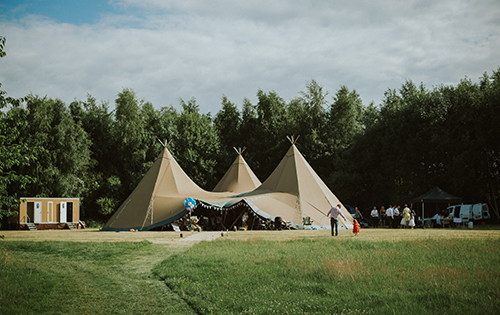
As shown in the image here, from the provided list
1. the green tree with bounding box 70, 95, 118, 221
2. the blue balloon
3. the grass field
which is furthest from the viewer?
the green tree with bounding box 70, 95, 118, 221

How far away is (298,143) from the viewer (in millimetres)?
41625

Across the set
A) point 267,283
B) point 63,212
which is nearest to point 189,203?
point 63,212

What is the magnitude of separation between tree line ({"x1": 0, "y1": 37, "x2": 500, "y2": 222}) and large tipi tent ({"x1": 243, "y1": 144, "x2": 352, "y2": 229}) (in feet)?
27.6

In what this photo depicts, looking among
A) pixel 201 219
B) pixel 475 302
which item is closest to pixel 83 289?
pixel 475 302

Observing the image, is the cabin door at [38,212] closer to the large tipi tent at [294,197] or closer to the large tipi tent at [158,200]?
the large tipi tent at [158,200]

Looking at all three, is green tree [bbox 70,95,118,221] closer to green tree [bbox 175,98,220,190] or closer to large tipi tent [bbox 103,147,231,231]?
green tree [bbox 175,98,220,190]

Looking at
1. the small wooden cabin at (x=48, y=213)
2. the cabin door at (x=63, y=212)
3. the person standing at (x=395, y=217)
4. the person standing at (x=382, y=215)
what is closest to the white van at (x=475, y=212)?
the person standing at (x=395, y=217)

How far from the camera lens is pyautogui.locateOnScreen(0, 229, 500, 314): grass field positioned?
20.6 ft

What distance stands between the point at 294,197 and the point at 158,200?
7574mm

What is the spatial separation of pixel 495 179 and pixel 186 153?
24.4 m

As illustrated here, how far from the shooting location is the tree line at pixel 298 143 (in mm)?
29703

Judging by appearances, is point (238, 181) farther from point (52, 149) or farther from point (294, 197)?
point (52, 149)

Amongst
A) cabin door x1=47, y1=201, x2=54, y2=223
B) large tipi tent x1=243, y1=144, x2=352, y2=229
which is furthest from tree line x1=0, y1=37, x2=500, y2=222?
large tipi tent x1=243, y1=144, x2=352, y2=229

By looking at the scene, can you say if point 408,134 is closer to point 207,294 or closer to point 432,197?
point 432,197
